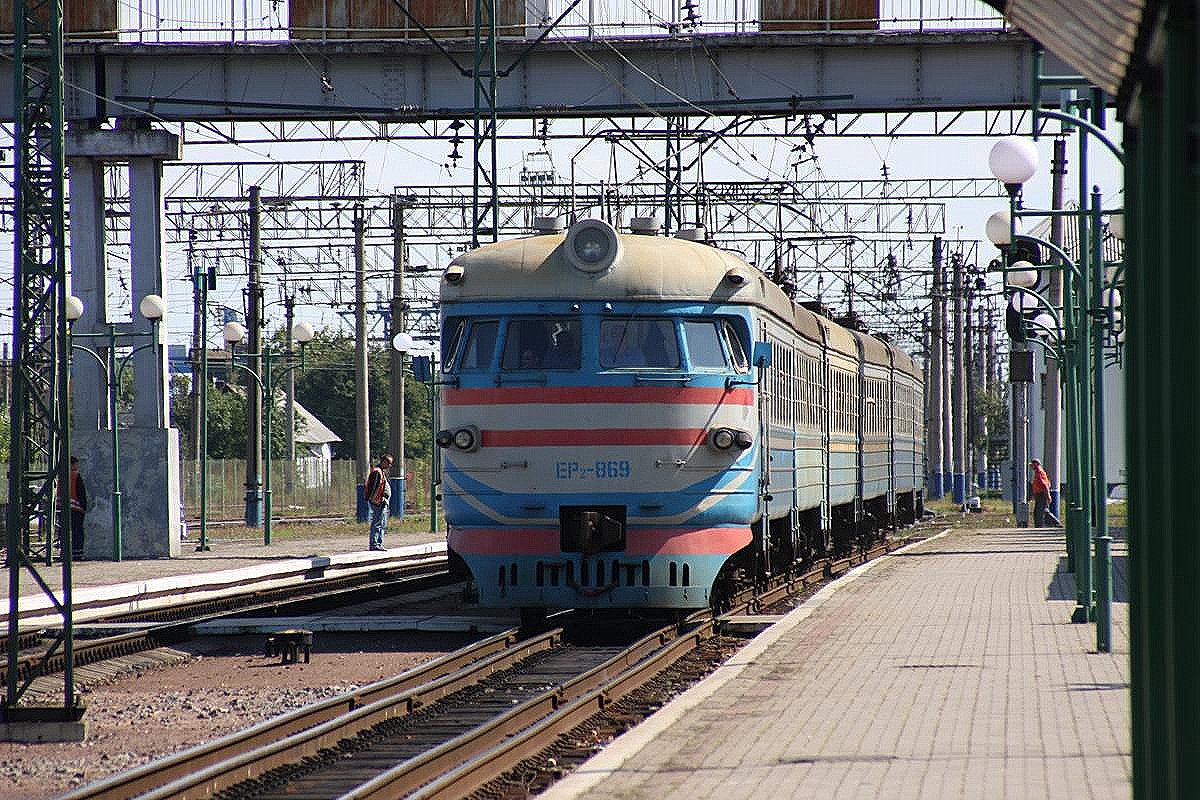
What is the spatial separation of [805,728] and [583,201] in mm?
34592

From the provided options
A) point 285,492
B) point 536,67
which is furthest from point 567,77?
point 285,492

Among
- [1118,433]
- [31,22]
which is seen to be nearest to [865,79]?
[31,22]

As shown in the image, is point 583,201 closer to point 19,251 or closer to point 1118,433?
point 19,251

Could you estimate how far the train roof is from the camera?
1575 cm

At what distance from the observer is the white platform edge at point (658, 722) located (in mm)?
8469

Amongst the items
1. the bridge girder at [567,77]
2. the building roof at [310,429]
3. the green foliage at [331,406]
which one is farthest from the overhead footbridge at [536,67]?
the building roof at [310,429]

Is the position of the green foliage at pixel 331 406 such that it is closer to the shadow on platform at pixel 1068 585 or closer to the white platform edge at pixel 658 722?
the shadow on platform at pixel 1068 585

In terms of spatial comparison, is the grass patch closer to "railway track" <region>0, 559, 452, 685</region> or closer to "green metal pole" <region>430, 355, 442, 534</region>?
"green metal pole" <region>430, 355, 442, 534</region>

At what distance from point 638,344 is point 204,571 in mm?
12246

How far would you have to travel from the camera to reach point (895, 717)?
35.4ft

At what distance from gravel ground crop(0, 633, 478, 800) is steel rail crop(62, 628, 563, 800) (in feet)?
2.11

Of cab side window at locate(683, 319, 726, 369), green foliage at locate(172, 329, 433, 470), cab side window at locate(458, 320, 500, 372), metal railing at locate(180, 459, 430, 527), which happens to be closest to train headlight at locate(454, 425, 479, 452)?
cab side window at locate(458, 320, 500, 372)

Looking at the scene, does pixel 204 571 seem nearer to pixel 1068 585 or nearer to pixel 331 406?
pixel 1068 585

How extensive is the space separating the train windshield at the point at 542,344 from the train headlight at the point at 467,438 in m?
0.62
